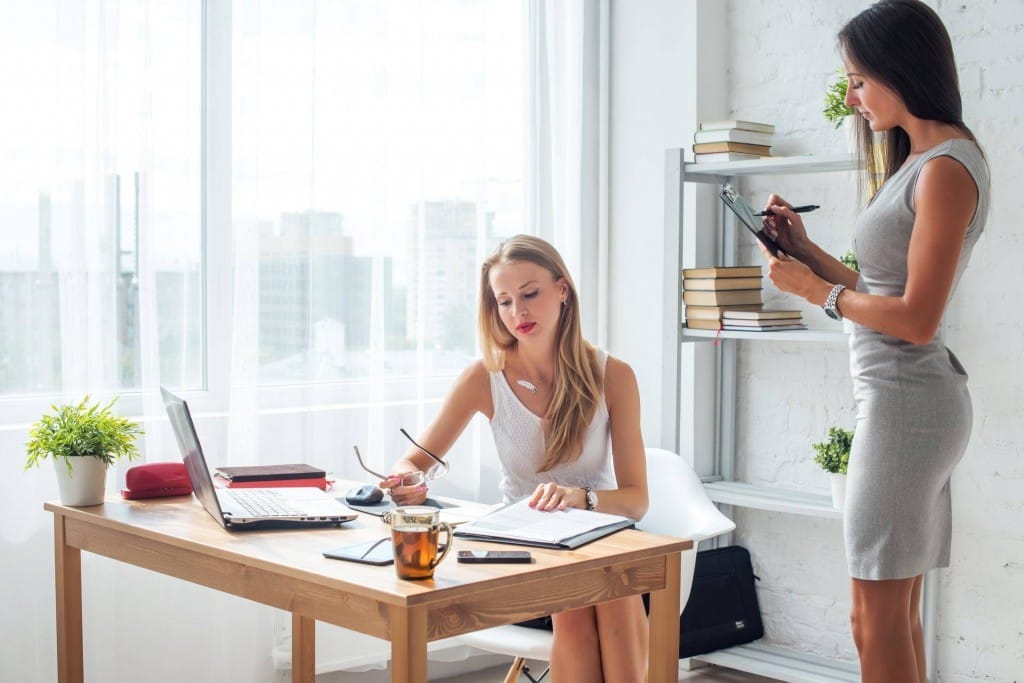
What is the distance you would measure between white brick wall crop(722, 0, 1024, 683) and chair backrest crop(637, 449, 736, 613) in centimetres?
68

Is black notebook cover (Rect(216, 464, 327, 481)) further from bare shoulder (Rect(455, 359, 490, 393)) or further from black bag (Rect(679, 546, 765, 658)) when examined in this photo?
black bag (Rect(679, 546, 765, 658))

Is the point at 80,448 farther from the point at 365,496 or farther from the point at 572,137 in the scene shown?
the point at 572,137

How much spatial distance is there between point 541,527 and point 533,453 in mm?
591

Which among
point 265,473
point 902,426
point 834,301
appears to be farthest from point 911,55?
point 265,473

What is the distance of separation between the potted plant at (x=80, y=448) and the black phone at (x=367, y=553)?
28.4 inches

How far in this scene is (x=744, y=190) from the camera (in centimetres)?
361

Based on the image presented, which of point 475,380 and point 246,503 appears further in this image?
point 475,380

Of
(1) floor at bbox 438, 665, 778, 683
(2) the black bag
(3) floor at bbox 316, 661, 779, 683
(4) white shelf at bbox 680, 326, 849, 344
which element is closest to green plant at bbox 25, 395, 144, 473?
(3) floor at bbox 316, 661, 779, 683

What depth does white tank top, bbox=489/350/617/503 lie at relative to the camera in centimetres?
250

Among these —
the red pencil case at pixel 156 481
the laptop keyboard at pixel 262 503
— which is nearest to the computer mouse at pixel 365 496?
the laptop keyboard at pixel 262 503

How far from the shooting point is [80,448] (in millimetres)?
2289

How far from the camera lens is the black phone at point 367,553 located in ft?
5.68

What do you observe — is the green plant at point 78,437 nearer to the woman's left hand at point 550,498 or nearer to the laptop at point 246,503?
the laptop at point 246,503

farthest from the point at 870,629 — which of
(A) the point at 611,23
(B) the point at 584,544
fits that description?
(A) the point at 611,23
